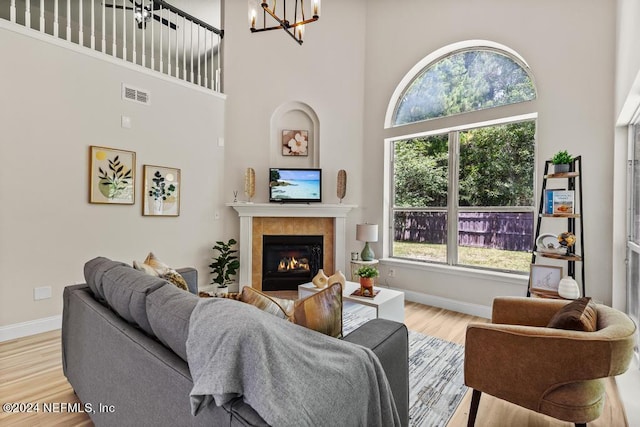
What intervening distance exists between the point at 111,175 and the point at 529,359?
4.10m

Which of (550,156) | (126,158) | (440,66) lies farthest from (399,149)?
(126,158)

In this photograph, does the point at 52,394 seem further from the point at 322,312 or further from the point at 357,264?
the point at 357,264

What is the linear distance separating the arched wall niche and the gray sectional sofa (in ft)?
10.7

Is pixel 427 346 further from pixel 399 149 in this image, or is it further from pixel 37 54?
pixel 37 54

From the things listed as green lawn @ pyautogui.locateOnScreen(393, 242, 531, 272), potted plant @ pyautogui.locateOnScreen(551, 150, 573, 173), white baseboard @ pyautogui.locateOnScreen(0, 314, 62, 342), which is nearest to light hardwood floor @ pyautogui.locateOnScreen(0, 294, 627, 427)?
white baseboard @ pyautogui.locateOnScreen(0, 314, 62, 342)

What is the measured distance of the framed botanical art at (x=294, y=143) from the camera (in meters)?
4.93

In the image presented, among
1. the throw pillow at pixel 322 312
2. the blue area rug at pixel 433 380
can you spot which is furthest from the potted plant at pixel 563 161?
the throw pillow at pixel 322 312

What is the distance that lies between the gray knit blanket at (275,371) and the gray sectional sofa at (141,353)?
4 cm

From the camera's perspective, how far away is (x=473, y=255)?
13.4 feet

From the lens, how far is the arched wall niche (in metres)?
4.92

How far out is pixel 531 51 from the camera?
11.5 feet

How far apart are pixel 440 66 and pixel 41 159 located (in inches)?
189

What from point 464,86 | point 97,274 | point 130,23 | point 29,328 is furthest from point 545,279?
point 130,23

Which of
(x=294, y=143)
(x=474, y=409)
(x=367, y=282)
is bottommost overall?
(x=474, y=409)
